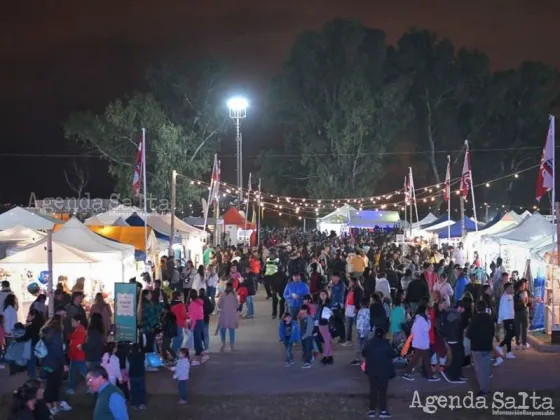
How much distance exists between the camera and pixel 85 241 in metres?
16.1

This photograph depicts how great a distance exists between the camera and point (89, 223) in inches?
908

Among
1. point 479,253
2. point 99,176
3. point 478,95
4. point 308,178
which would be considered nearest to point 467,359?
point 479,253

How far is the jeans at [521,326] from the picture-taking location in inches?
507

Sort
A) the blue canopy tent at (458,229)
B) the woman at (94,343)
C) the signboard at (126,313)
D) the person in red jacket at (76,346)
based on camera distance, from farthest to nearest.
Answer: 1. the blue canopy tent at (458,229)
2. the signboard at (126,313)
3. the person in red jacket at (76,346)
4. the woman at (94,343)

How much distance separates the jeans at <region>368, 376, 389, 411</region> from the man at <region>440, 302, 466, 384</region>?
1916mm

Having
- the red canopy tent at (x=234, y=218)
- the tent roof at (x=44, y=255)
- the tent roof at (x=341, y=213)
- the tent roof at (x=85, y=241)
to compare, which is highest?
the tent roof at (x=341, y=213)

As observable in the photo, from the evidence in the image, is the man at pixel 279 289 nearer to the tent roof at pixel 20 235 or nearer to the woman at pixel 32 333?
the woman at pixel 32 333

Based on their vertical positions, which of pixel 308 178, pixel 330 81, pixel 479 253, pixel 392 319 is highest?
pixel 330 81

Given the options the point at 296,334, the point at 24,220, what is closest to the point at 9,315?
the point at 296,334

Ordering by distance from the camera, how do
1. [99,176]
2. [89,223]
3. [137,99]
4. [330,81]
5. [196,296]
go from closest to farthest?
[196,296]
[89,223]
[137,99]
[330,81]
[99,176]

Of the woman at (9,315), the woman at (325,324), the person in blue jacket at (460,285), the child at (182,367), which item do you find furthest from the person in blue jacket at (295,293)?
the woman at (9,315)

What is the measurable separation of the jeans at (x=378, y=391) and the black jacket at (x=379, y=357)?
8 centimetres

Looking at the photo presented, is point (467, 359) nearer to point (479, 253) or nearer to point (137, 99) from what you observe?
point (479, 253)

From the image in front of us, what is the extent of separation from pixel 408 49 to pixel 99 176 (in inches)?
1168
